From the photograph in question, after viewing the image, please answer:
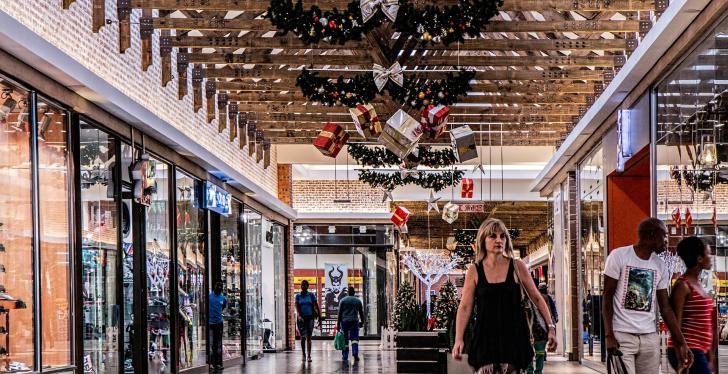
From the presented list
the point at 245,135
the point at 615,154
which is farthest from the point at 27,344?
the point at 245,135

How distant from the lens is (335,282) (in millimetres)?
34844

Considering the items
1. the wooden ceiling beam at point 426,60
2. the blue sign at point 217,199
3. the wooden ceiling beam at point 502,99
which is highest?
the wooden ceiling beam at point 426,60

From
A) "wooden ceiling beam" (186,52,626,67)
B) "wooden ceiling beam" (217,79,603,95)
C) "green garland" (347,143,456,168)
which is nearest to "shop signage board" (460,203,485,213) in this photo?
"green garland" (347,143,456,168)

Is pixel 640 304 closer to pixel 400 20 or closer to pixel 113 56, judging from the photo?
pixel 400 20

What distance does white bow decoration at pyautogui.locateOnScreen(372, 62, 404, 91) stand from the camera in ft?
39.3

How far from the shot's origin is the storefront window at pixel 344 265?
33.5 meters

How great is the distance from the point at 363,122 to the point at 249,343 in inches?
405

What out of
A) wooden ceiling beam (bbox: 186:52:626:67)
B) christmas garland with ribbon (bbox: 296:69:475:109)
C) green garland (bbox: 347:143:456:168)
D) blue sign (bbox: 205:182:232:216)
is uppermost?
wooden ceiling beam (bbox: 186:52:626:67)

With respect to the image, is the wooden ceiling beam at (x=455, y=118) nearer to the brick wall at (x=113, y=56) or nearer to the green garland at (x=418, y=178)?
the green garland at (x=418, y=178)

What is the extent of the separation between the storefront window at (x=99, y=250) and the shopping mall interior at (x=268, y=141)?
4 cm

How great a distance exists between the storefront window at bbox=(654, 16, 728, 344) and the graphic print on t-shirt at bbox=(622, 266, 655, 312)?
5.97 ft

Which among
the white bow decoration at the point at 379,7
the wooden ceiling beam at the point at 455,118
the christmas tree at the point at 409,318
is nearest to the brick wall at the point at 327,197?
the wooden ceiling beam at the point at 455,118

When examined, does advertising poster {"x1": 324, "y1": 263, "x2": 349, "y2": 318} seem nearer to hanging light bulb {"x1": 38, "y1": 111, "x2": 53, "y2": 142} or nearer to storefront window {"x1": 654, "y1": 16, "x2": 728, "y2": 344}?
storefront window {"x1": 654, "y1": 16, "x2": 728, "y2": 344}

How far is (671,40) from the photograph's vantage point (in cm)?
1026
